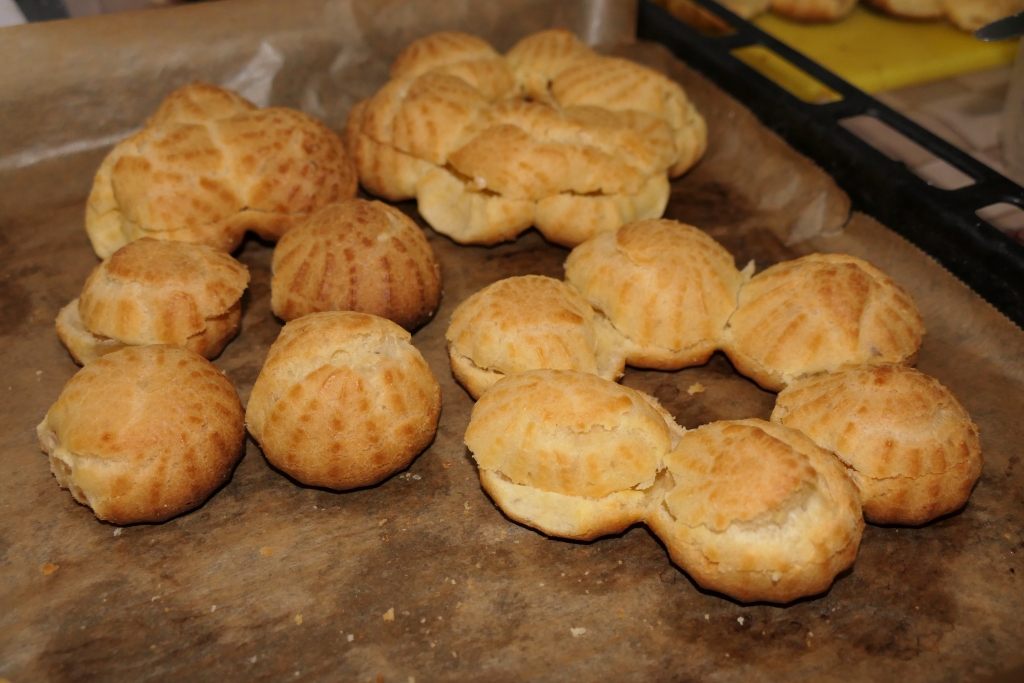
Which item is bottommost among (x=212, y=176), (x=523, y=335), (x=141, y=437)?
(x=141, y=437)

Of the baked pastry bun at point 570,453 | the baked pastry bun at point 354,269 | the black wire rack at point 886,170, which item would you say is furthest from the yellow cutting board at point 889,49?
the baked pastry bun at point 570,453

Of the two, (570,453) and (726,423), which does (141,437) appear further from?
(726,423)

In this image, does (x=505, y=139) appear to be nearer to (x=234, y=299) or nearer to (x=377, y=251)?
(x=377, y=251)

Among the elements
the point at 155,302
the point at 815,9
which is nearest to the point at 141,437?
Result: the point at 155,302

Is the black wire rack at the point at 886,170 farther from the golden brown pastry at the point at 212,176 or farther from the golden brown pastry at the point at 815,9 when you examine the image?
the golden brown pastry at the point at 212,176

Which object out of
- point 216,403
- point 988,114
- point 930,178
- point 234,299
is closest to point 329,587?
point 216,403
